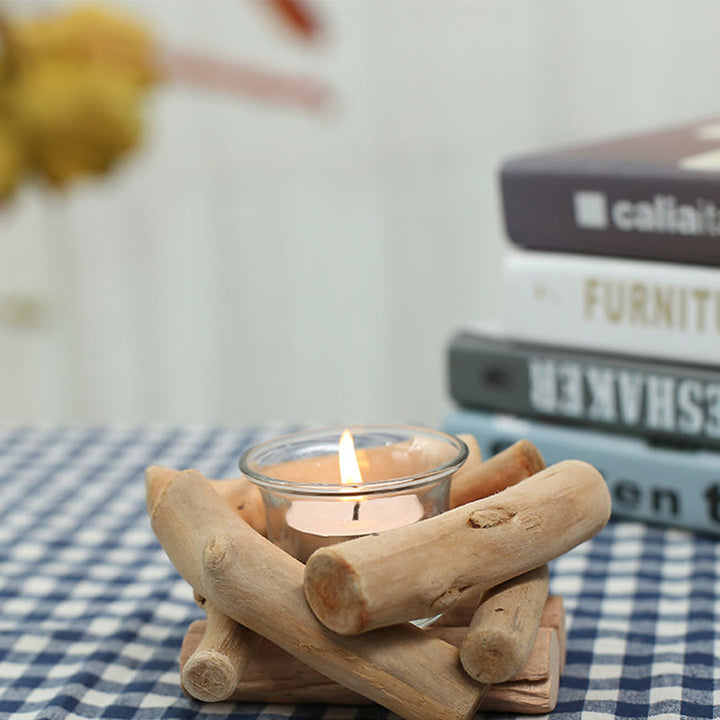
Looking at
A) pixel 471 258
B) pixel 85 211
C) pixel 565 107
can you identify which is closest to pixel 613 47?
pixel 565 107

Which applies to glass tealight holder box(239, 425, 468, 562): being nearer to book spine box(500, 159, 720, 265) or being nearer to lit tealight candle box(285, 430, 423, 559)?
lit tealight candle box(285, 430, 423, 559)

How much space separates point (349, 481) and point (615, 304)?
303mm

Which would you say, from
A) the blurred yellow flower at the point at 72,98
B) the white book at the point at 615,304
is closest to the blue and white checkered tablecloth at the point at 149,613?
the white book at the point at 615,304

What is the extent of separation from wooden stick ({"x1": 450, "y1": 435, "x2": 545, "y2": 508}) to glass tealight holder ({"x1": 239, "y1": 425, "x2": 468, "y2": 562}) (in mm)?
25

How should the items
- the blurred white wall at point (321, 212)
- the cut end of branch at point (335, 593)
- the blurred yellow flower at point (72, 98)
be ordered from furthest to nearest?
the blurred white wall at point (321, 212) → the blurred yellow flower at point (72, 98) → the cut end of branch at point (335, 593)

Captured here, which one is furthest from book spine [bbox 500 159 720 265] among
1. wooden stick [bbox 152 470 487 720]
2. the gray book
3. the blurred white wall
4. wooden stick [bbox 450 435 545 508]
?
the blurred white wall

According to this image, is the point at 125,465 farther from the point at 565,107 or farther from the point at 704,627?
the point at 565,107

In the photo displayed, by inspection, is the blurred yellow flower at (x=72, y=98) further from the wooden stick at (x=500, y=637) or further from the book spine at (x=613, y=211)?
the wooden stick at (x=500, y=637)

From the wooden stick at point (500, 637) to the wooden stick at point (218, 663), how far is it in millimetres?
77

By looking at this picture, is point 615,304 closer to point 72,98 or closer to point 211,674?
point 211,674

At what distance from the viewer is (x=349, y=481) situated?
0.37 meters

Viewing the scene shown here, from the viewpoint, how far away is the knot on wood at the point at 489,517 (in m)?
0.35

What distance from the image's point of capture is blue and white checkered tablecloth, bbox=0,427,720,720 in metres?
0.40

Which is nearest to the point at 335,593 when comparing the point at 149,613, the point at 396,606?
the point at 396,606
